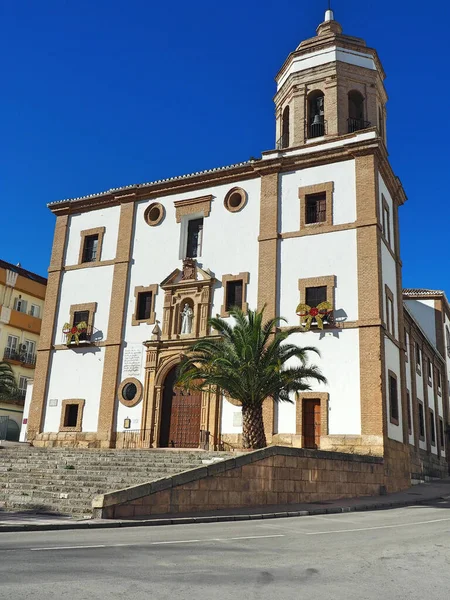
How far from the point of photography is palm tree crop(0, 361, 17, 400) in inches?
1303

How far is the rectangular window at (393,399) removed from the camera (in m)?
22.5

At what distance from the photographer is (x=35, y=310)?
40.8m

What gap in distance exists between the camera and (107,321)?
2725 cm

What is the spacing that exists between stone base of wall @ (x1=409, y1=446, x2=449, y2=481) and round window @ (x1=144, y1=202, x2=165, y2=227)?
1527cm

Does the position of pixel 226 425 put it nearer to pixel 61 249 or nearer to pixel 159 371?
pixel 159 371

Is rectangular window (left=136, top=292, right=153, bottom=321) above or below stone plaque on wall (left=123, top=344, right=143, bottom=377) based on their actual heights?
above

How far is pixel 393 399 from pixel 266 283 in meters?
6.65

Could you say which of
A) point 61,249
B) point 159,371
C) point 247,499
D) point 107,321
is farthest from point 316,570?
point 61,249

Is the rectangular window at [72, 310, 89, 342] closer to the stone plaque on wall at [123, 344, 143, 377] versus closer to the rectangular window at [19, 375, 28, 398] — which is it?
the stone plaque on wall at [123, 344, 143, 377]

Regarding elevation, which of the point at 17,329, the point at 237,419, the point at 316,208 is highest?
the point at 316,208

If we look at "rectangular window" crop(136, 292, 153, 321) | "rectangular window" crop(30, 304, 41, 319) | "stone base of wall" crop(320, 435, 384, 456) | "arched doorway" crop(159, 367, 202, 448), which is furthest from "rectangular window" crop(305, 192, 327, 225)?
"rectangular window" crop(30, 304, 41, 319)

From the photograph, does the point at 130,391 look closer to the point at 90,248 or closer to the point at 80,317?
the point at 80,317

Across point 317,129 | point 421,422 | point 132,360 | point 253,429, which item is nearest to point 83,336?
point 132,360

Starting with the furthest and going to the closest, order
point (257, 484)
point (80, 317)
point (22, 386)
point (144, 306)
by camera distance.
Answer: point (22, 386) < point (80, 317) < point (144, 306) < point (257, 484)
